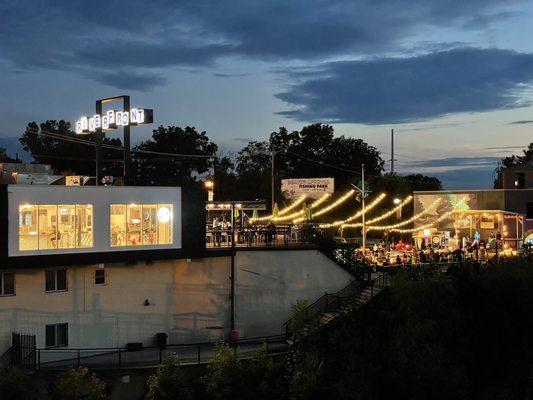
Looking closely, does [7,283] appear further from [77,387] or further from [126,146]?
[126,146]

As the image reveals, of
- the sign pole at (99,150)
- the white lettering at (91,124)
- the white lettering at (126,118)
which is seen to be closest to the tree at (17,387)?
the sign pole at (99,150)

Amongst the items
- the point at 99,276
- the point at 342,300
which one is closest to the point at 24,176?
the point at 99,276

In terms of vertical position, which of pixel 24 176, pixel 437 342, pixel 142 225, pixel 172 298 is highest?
pixel 24 176

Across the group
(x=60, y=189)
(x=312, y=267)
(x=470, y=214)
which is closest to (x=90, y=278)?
(x=60, y=189)

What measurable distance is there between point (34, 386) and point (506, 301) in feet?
79.4

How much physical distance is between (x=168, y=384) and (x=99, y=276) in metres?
7.04

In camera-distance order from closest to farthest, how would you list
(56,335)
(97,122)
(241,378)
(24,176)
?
(241,378)
(56,335)
(24,176)
(97,122)

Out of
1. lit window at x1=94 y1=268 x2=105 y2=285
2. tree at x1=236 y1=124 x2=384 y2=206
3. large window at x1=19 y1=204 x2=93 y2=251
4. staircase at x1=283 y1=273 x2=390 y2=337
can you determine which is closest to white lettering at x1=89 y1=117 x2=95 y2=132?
large window at x1=19 y1=204 x2=93 y2=251

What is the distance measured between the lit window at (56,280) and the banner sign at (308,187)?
40.9 meters

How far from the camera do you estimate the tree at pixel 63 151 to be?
66.9 meters

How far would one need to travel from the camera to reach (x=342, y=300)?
117 feet

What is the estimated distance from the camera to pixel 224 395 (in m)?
26.2

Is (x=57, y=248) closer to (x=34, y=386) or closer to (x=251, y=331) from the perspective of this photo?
(x=34, y=386)

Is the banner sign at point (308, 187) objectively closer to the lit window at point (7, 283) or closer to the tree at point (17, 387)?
the lit window at point (7, 283)
